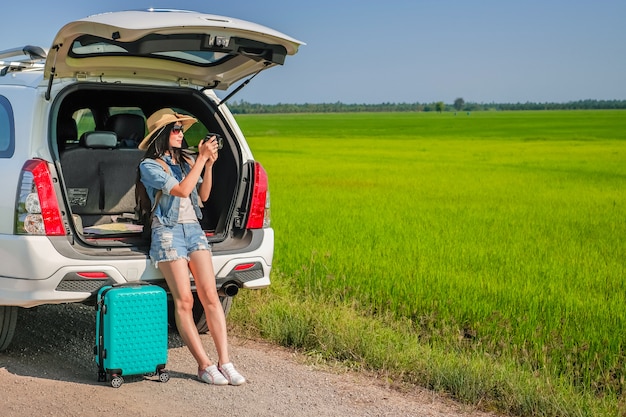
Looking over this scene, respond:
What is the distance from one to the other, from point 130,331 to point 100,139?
1.72 metres

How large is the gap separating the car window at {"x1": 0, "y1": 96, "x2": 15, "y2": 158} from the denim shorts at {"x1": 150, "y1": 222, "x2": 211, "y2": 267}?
1012mm

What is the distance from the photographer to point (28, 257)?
5.43m

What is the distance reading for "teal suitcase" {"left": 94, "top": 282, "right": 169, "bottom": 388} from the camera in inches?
215

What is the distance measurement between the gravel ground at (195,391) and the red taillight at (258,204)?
0.91 m

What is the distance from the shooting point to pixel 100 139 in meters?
6.67

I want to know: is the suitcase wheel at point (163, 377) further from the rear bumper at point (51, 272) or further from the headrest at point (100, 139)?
the headrest at point (100, 139)

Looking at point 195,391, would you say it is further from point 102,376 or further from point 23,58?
point 23,58

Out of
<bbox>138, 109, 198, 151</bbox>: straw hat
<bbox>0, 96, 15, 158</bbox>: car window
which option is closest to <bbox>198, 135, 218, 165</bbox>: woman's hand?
<bbox>138, 109, 198, 151</bbox>: straw hat

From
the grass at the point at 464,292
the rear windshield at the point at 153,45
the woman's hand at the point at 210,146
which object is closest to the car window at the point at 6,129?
the rear windshield at the point at 153,45

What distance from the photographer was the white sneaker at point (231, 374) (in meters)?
5.59

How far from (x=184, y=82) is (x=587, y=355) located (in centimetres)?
336

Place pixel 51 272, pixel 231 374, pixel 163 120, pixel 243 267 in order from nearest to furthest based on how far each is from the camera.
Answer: pixel 51 272 → pixel 231 374 → pixel 163 120 → pixel 243 267

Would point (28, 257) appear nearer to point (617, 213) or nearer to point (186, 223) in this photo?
point (186, 223)

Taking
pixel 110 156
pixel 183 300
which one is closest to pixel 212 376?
pixel 183 300
